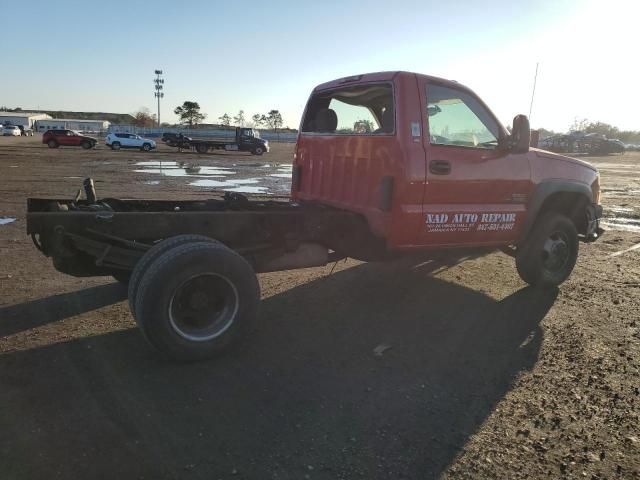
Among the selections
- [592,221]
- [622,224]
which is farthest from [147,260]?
[622,224]

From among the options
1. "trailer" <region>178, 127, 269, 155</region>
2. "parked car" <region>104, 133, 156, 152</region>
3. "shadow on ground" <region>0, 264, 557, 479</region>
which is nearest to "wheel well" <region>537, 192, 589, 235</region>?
"shadow on ground" <region>0, 264, 557, 479</region>

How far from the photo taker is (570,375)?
369cm

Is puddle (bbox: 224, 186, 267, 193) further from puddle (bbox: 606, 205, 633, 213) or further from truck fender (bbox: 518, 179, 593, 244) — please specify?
truck fender (bbox: 518, 179, 593, 244)

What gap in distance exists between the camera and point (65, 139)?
40.5 metres

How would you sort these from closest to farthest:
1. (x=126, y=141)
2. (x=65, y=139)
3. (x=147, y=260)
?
(x=147, y=260), (x=65, y=139), (x=126, y=141)

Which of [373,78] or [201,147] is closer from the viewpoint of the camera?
[373,78]

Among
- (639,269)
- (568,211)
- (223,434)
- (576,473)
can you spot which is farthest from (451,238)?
(639,269)

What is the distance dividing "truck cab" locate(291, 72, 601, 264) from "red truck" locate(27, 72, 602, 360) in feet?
0.05

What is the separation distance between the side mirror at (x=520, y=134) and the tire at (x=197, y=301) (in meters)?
3.14

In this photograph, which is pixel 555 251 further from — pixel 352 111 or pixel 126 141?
pixel 126 141

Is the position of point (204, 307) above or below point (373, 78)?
below

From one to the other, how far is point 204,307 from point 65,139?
142 ft

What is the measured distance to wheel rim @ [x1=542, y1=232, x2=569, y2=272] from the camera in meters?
5.67

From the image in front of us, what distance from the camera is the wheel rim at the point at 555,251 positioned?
5672 millimetres
